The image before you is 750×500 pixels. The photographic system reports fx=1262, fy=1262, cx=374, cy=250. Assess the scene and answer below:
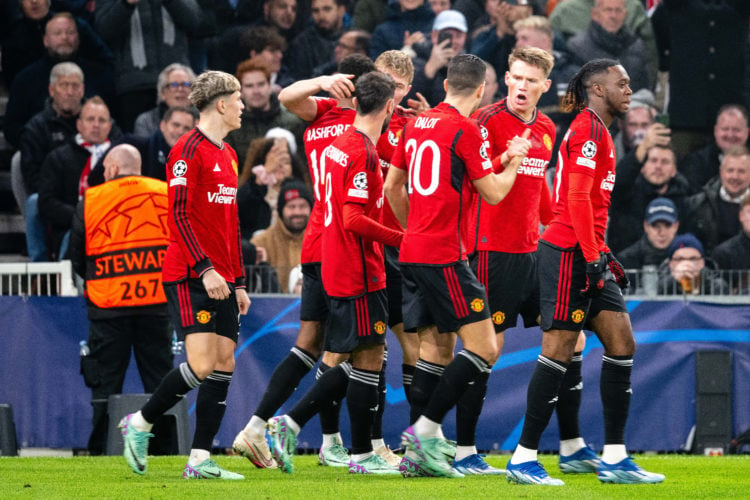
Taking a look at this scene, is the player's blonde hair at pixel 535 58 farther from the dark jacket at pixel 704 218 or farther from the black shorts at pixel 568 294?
the dark jacket at pixel 704 218

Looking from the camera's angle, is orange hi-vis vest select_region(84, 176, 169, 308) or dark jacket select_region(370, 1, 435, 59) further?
dark jacket select_region(370, 1, 435, 59)

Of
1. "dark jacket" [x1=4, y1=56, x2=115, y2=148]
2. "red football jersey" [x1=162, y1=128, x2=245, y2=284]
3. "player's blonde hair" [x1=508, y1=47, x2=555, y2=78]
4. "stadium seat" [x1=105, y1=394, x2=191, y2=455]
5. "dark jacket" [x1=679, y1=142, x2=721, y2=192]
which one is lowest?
"stadium seat" [x1=105, y1=394, x2=191, y2=455]

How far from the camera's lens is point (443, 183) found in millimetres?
6871

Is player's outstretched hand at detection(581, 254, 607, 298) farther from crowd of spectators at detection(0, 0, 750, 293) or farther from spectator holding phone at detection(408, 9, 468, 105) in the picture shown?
spectator holding phone at detection(408, 9, 468, 105)

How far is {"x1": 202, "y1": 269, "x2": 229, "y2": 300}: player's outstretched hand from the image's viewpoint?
6.97 meters

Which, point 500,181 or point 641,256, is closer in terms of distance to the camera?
point 500,181

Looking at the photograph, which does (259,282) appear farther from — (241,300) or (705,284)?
(705,284)

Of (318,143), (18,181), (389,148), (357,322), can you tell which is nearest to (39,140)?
(18,181)

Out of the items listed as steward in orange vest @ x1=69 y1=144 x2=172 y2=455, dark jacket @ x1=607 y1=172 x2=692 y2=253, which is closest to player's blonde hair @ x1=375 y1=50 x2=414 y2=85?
steward in orange vest @ x1=69 y1=144 x2=172 y2=455

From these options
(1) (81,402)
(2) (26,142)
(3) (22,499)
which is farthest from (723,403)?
(2) (26,142)

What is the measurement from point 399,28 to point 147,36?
271 centimetres

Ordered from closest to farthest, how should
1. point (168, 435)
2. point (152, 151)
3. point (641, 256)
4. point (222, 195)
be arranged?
point (222, 195), point (168, 435), point (152, 151), point (641, 256)

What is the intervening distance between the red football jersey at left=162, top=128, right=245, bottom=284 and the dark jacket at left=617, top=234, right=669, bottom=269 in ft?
19.2

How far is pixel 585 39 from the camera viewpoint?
539 inches
